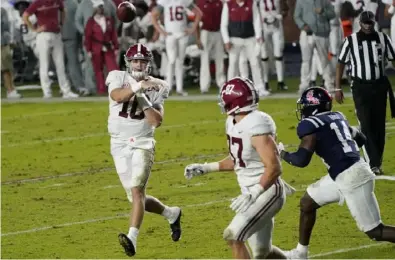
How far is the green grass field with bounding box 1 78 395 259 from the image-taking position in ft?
32.7

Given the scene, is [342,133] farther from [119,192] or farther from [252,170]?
[119,192]

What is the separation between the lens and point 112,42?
20.9m

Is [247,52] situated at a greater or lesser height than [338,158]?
lesser

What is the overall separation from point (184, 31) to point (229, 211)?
9318 millimetres

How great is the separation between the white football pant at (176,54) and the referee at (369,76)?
8077 millimetres

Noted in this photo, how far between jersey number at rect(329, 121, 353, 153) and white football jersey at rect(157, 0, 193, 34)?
11777 millimetres

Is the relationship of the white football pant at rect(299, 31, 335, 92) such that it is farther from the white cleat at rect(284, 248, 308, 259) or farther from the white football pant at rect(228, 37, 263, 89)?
the white cleat at rect(284, 248, 308, 259)

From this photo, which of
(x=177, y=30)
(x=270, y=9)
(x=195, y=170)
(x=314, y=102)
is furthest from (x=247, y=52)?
(x=195, y=170)

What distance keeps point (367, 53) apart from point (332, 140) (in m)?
3.83

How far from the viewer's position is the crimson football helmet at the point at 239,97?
7.80 meters

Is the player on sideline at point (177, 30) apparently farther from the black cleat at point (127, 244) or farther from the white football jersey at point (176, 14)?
the black cleat at point (127, 244)

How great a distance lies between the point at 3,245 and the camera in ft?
33.8

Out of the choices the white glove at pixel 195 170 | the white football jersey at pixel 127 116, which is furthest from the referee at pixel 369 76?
the white glove at pixel 195 170

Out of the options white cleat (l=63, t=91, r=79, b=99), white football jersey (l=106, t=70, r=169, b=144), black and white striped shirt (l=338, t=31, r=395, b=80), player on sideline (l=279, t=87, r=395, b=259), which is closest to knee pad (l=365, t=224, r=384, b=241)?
player on sideline (l=279, t=87, r=395, b=259)
